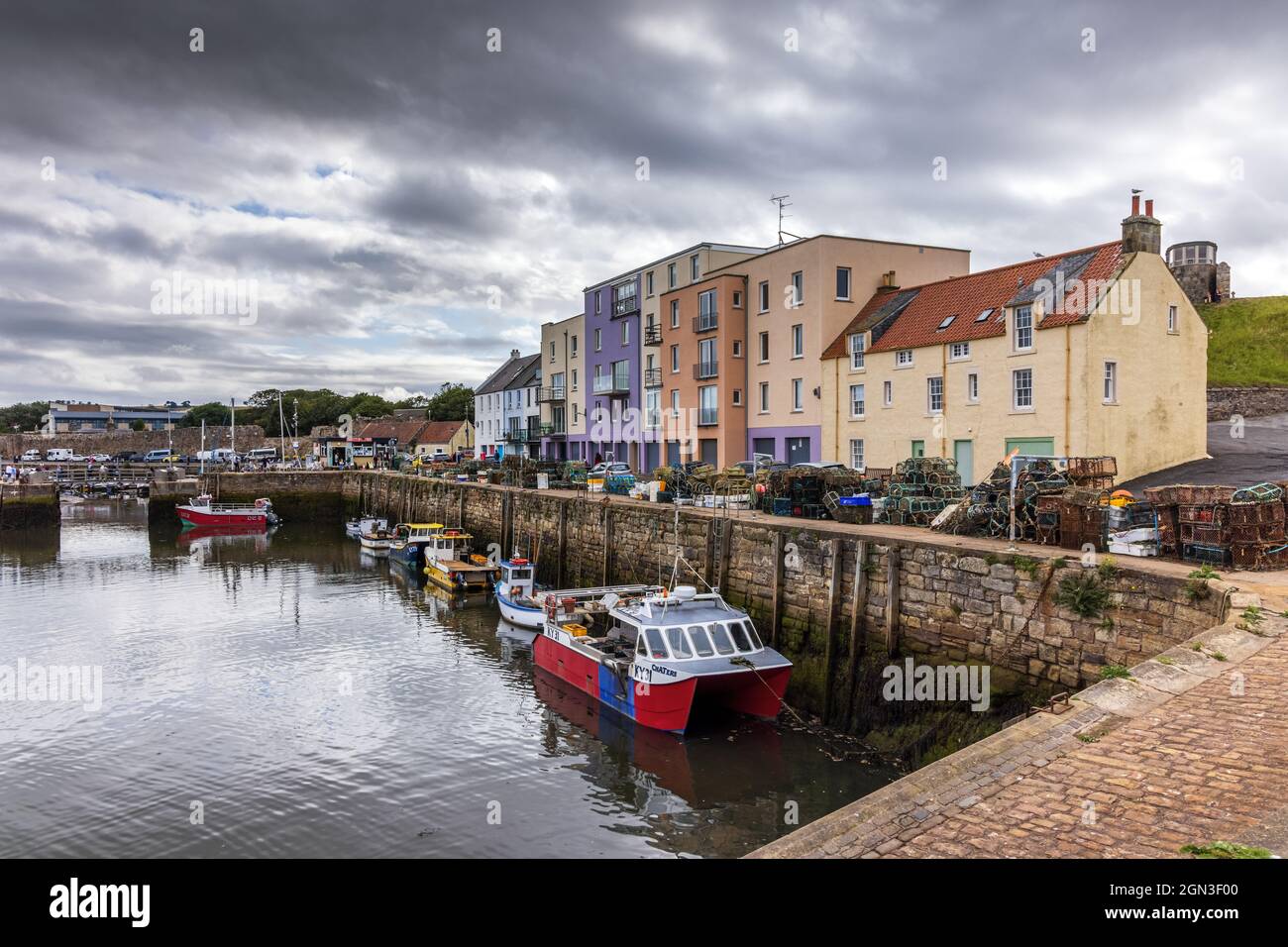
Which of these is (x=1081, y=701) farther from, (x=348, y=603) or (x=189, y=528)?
(x=189, y=528)

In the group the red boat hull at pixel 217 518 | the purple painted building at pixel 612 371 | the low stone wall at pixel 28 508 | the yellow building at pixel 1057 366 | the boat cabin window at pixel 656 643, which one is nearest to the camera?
the boat cabin window at pixel 656 643

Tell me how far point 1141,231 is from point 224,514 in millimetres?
55813

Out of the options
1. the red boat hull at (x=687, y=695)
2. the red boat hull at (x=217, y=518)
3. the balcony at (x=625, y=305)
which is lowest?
the red boat hull at (x=687, y=695)

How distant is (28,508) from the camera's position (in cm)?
5534

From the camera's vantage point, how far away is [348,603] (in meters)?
31.4

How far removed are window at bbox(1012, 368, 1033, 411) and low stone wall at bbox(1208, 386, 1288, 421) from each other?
50.7 feet

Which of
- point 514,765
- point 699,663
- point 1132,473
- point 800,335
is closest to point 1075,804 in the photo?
point 699,663

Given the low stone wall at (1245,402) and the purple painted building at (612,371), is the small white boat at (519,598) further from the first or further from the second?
the low stone wall at (1245,402)

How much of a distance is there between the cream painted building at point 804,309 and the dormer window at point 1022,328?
9621mm

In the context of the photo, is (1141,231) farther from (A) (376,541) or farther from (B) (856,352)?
(A) (376,541)

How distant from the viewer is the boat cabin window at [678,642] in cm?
1622

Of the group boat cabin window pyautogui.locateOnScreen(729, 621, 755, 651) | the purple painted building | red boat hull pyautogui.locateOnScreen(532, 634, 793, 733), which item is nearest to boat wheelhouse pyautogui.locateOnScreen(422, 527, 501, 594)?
the purple painted building

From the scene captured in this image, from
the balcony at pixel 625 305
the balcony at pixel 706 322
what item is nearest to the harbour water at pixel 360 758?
the balcony at pixel 706 322
